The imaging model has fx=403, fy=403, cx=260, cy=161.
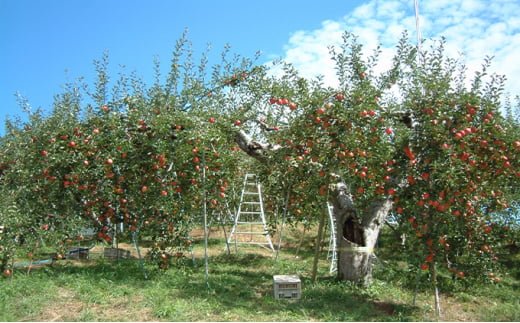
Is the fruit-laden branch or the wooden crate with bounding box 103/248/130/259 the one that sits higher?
the fruit-laden branch

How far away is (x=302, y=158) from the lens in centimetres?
527

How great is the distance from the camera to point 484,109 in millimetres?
4402

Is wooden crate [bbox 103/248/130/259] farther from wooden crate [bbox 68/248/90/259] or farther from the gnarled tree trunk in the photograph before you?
the gnarled tree trunk

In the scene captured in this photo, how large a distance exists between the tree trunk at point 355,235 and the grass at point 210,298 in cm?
23

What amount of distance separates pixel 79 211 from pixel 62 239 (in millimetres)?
443

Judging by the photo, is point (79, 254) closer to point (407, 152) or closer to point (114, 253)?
point (114, 253)

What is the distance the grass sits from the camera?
4.05 meters

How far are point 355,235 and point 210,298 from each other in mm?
2170

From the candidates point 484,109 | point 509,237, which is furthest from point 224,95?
point 509,237

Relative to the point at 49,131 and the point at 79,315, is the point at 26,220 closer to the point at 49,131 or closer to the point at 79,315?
the point at 49,131

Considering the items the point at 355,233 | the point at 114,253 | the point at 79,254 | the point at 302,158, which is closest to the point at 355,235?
the point at 355,233

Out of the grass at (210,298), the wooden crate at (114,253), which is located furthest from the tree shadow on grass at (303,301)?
the wooden crate at (114,253)

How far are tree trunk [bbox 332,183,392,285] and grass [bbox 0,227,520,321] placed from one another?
227mm

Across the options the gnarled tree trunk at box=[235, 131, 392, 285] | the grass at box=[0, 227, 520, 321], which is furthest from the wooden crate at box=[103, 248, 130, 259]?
the gnarled tree trunk at box=[235, 131, 392, 285]
